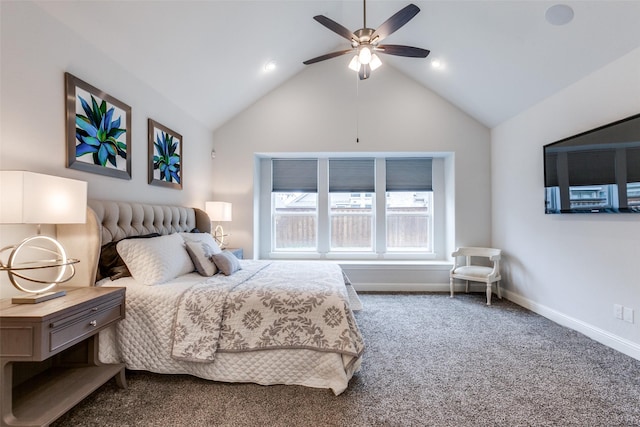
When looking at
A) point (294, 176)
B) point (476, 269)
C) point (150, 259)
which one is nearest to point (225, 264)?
point (150, 259)

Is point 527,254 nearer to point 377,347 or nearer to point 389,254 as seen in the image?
point 389,254

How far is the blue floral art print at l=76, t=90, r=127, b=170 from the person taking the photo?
221cm

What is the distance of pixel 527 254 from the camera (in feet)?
11.8

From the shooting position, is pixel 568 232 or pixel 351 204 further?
pixel 351 204

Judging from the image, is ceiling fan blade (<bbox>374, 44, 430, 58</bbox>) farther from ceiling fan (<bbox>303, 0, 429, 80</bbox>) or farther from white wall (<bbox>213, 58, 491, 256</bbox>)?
white wall (<bbox>213, 58, 491, 256</bbox>)

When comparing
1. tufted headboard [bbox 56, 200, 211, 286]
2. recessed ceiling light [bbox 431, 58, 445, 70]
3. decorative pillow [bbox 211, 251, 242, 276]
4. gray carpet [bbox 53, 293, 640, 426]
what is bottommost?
gray carpet [bbox 53, 293, 640, 426]

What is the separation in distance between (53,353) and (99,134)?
1.73 metres

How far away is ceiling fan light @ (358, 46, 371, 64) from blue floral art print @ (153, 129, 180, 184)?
2.30 m

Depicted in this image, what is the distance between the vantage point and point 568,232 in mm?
2990

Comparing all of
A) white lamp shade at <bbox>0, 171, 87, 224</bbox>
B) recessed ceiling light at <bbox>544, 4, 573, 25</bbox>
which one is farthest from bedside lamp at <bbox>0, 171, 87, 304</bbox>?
recessed ceiling light at <bbox>544, 4, 573, 25</bbox>

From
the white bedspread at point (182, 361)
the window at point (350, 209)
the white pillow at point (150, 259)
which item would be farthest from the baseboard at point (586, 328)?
the white pillow at point (150, 259)

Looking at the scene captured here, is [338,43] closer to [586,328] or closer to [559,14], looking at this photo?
[559,14]

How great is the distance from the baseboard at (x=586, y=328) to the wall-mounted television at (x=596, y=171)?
1.12 m

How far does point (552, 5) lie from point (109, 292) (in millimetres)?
4085
